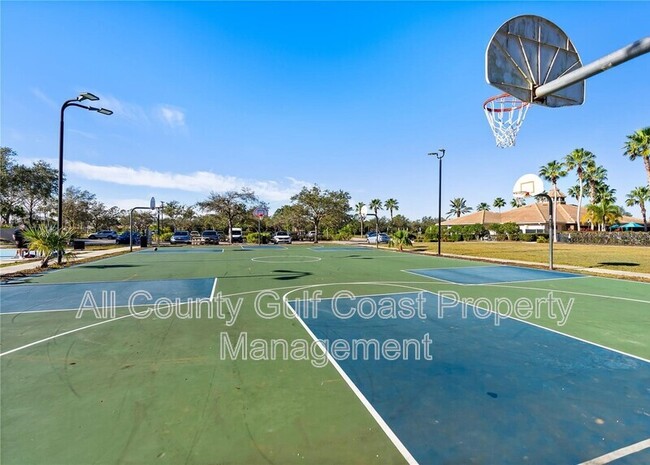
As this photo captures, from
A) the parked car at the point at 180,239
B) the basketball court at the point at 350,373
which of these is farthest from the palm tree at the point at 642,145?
the parked car at the point at 180,239

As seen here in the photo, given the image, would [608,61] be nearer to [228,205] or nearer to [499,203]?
[228,205]

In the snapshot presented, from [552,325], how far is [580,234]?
45626 millimetres

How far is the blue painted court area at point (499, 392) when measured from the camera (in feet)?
10.1

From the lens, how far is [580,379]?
4391mm

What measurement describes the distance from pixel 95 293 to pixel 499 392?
1053cm

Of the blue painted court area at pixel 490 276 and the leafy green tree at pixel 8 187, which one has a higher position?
the leafy green tree at pixel 8 187

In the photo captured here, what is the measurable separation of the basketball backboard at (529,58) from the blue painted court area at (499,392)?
403cm

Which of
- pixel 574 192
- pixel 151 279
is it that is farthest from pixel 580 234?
pixel 151 279

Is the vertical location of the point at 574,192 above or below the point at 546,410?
above

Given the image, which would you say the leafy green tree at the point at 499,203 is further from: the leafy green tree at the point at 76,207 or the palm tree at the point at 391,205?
the leafy green tree at the point at 76,207

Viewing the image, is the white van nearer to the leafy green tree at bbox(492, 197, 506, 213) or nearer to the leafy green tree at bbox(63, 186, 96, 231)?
the leafy green tree at bbox(63, 186, 96, 231)

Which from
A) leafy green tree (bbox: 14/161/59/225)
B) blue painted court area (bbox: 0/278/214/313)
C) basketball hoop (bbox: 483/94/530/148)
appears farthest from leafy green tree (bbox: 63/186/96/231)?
basketball hoop (bbox: 483/94/530/148)

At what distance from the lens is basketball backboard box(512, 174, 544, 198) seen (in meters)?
16.5

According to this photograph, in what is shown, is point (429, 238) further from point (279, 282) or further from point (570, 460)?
point (570, 460)
